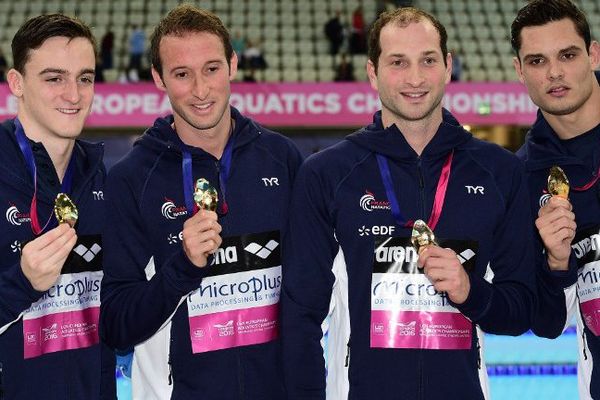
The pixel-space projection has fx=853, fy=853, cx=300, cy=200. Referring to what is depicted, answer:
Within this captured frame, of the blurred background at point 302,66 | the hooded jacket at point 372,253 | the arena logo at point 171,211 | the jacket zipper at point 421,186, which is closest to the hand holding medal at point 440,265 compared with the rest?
the hooded jacket at point 372,253

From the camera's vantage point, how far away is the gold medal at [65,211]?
2.80 meters

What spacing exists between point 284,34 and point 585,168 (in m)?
15.2

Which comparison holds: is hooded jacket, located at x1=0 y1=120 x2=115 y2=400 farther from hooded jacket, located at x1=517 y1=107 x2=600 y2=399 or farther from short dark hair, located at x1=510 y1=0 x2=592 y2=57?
short dark hair, located at x1=510 y1=0 x2=592 y2=57

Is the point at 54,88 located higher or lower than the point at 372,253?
higher

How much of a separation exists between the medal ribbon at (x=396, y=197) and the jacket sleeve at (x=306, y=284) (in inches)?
8.4

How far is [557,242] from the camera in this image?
2.81 meters

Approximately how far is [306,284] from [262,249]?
0.25m

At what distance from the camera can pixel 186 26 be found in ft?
10.0

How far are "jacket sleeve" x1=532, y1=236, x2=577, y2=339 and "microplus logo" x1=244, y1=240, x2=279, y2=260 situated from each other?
3.07 feet

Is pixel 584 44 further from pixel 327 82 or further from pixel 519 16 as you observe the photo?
pixel 327 82

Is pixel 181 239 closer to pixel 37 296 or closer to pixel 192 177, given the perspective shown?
pixel 192 177

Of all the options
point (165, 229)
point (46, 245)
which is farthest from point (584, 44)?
point (46, 245)

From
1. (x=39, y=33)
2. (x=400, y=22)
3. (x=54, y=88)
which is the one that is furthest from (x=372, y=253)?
(x=39, y=33)

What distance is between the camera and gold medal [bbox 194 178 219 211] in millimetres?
2762
